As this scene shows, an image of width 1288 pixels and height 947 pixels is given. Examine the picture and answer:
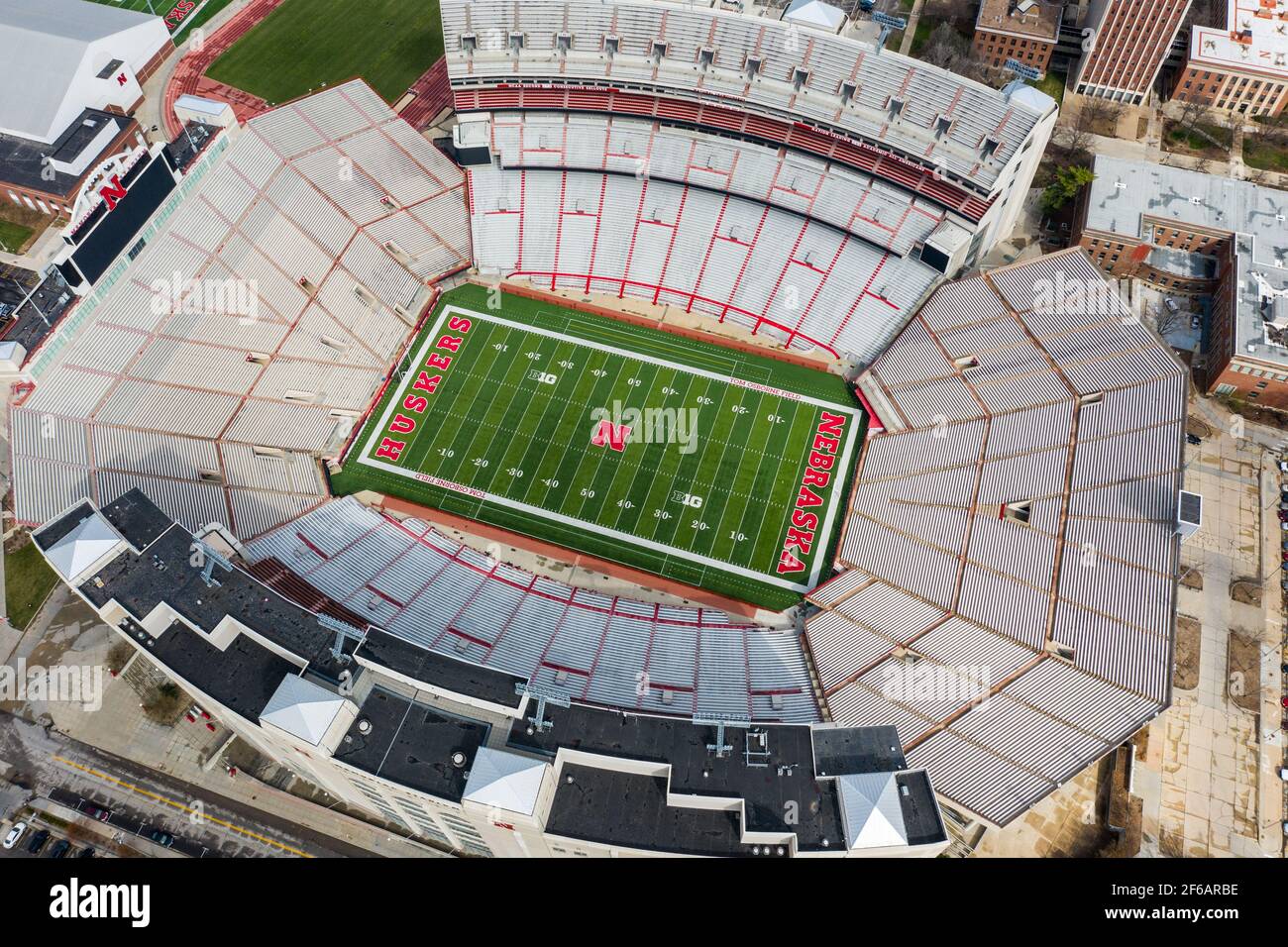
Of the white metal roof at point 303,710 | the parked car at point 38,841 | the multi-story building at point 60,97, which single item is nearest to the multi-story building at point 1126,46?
the white metal roof at point 303,710

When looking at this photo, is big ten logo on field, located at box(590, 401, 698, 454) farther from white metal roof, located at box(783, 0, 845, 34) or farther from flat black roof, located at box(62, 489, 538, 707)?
white metal roof, located at box(783, 0, 845, 34)

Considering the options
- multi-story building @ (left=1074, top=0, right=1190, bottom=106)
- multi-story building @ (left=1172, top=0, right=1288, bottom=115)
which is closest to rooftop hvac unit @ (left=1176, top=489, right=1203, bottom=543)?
multi-story building @ (left=1074, top=0, right=1190, bottom=106)

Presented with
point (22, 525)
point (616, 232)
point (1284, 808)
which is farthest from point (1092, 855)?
point (22, 525)

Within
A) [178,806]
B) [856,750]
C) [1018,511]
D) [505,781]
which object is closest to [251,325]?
[178,806]

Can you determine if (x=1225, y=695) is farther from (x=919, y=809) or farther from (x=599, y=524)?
(x=599, y=524)

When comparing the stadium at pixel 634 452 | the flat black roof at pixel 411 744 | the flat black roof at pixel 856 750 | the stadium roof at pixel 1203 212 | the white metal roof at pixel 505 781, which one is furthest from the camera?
the stadium roof at pixel 1203 212

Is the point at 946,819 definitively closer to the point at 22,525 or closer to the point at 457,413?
the point at 457,413

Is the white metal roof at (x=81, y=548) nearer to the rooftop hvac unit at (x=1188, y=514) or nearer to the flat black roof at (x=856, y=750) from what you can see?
the flat black roof at (x=856, y=750)
